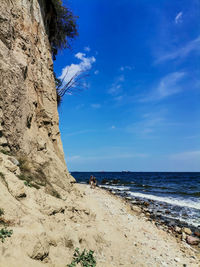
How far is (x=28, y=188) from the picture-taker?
5121 mm

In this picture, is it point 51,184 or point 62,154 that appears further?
point 62,154

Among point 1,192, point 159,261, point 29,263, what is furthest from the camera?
point 159,261

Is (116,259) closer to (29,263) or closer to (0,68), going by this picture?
(29,263)

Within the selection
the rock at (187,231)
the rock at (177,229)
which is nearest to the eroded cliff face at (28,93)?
the rock at (177,229)

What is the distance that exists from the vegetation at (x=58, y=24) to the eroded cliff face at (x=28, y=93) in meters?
1.64

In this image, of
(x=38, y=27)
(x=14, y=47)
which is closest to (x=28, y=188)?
(x=14, y=47)

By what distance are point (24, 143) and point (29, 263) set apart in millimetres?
4714

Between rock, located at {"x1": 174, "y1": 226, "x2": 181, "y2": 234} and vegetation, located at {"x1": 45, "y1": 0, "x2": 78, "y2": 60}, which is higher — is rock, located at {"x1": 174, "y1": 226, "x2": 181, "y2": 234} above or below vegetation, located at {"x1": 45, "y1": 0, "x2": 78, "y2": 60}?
below

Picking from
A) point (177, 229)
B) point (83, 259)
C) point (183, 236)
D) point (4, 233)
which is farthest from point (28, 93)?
point (177, 229)

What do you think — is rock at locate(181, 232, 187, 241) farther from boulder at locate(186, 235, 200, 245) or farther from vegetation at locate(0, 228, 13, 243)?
vegetation at locate(0, 228, 13, 243)

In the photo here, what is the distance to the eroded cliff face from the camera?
6559mm

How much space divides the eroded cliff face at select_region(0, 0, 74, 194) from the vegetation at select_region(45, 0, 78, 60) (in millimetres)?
1639

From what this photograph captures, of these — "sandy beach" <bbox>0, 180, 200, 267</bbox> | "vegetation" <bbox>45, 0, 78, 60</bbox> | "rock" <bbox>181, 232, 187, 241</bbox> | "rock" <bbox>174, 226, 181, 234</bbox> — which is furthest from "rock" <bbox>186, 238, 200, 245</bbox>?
"vegetation" <bbox>45, 0, 78, 60</bbox>

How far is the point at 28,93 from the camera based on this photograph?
8.00 meters
